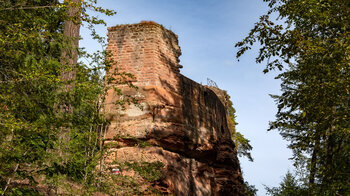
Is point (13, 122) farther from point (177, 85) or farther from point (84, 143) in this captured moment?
point (177, 85)

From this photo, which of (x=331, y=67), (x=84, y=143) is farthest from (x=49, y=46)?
(x=331, y=67)

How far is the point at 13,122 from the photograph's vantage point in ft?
15.2

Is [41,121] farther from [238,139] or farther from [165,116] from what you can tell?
[238,139]

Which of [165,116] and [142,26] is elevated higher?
[142,26]

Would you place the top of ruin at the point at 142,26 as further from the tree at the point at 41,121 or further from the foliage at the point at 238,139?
the foliage at the point at 238,139

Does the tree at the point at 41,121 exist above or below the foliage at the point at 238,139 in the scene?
below

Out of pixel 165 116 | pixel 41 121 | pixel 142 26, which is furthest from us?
pixel 142 26

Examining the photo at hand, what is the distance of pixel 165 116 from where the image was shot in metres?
9.80

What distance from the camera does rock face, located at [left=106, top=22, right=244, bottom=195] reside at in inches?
370

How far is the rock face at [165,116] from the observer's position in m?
9.40

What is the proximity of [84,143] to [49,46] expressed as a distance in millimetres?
6428

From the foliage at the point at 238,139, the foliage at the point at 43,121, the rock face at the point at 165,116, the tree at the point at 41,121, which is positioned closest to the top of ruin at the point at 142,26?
the rock face at the point at 165,116

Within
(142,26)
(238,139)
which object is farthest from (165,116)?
(238,139)

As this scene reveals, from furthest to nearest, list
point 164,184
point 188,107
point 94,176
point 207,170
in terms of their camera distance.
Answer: point 207,170 → point 188,107 → point 164,184 → point 94,176
